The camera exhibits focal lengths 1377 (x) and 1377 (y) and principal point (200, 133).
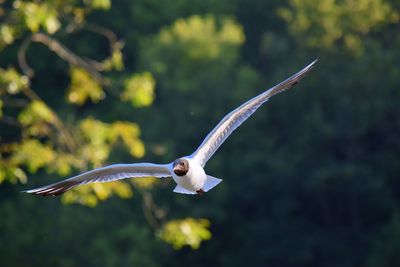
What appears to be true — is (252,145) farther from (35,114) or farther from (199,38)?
(35,114)

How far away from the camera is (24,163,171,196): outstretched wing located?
338 inches

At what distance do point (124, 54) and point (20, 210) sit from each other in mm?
9583

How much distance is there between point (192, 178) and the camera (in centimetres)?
820

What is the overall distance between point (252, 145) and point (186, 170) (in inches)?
1048

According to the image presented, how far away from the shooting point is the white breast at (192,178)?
8188 mm

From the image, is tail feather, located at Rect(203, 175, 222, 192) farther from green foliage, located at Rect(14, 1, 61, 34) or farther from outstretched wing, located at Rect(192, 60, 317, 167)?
green foliage, located at Rect(14, 1, 61, 34)

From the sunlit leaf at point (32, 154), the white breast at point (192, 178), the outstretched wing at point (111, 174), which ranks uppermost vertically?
the sunlit leaf at point (32, 154)

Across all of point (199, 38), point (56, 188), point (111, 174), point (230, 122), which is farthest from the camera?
point (199, 38)

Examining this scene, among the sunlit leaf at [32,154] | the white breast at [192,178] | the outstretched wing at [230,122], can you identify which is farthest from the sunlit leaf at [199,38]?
the white breast at [192,178]

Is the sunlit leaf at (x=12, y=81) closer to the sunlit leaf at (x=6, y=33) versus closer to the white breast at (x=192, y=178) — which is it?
the sunlit leaf at (x=6, y=33)

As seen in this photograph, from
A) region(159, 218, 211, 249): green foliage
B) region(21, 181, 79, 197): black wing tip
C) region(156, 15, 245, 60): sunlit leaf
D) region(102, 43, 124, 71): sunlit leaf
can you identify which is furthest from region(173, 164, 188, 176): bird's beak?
region(156, 15, 245, 60): sunlit leaf

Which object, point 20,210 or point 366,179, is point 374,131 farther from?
A: point 20,210

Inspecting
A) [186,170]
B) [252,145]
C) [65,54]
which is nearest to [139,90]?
[65,54]

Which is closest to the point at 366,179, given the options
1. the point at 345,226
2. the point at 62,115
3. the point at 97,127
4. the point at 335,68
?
the point at 345,226
